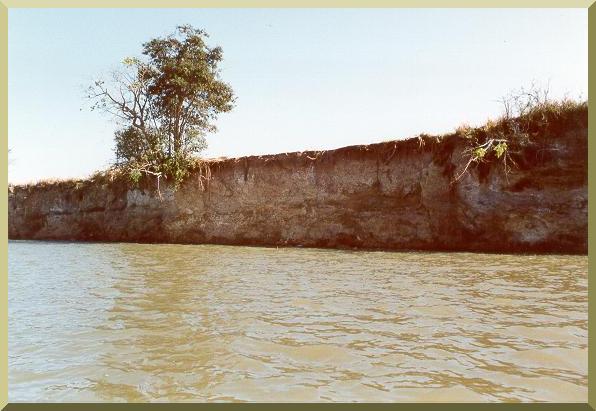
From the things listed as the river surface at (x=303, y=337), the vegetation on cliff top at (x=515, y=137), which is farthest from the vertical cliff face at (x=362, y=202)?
the river surface at (x=303, y=337)

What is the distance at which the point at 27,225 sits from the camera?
2438cm

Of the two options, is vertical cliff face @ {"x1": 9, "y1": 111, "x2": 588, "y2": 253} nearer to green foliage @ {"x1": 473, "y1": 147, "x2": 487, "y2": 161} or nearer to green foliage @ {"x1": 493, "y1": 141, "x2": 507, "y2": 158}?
green foliage @ {"x1": 473, "y1": 147, "x2": 487, "y2": 161}

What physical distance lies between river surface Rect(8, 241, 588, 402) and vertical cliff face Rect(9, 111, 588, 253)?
4909 millimetres

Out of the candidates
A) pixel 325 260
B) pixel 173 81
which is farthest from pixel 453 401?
pixel 173 81

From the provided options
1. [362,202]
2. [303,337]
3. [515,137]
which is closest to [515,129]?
[515,137]

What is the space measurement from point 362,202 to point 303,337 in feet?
39.1

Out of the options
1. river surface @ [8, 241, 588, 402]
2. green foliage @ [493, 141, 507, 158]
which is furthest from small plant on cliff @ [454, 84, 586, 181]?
river surface @ [8, 241, 588, 402]

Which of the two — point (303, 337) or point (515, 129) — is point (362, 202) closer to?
point (515, 129)

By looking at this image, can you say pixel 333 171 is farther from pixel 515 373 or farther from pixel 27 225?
pixel 27 225

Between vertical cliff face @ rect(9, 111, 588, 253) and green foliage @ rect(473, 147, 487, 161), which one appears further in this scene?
green foliage @ rect(473, 147, 487, 161)

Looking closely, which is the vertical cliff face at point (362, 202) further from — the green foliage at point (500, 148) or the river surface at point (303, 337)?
the river surface at point (303, 337)

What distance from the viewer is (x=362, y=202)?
16109mm

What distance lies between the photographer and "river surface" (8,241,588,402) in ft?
10.7

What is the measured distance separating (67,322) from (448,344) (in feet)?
12.7
